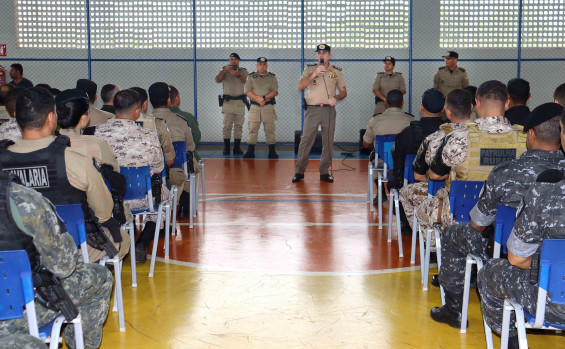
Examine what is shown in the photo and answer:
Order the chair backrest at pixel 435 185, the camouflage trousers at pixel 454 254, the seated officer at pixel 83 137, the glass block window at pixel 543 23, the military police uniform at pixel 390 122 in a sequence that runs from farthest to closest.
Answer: the glass block window at pixel 543 23
the military police uniform at pixel 390 122
the chair backrest at pixel 435 185
the seated officer at pixel 83 137
the camouflage trousers at pixel 454 254

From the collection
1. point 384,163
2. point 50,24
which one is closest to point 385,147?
point 384,163

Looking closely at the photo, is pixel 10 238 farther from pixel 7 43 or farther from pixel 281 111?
pixel 7 43

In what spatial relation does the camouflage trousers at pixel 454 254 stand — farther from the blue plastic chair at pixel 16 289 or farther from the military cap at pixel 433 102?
the blue plastic chair at pixel 16 289

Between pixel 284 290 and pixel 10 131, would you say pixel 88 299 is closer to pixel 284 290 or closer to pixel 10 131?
pixel 284 290

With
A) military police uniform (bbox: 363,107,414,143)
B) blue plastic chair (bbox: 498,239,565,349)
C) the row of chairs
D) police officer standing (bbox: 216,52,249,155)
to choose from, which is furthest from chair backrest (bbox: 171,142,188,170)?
police officer standing (bbox: 216,52,249,155)

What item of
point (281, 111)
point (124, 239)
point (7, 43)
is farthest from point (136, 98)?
point (7, 43)

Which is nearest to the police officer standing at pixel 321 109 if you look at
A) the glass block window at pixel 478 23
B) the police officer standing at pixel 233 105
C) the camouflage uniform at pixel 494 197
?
the police officer standing at pixel 233 105

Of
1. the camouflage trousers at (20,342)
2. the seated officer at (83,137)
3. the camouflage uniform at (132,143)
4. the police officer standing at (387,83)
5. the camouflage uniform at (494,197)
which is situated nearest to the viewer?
the camouflage trousers at (20,342)

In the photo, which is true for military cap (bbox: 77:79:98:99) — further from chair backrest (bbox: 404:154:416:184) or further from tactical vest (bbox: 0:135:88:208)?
tactical vest (bbox: 0:135:88:208)

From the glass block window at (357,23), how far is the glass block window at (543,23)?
2.41 meters

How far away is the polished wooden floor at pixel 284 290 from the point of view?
3939 mm

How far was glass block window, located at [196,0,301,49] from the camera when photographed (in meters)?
14.0

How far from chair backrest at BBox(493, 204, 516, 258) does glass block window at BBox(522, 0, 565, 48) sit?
37.7 ft

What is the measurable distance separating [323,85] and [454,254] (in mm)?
6029
